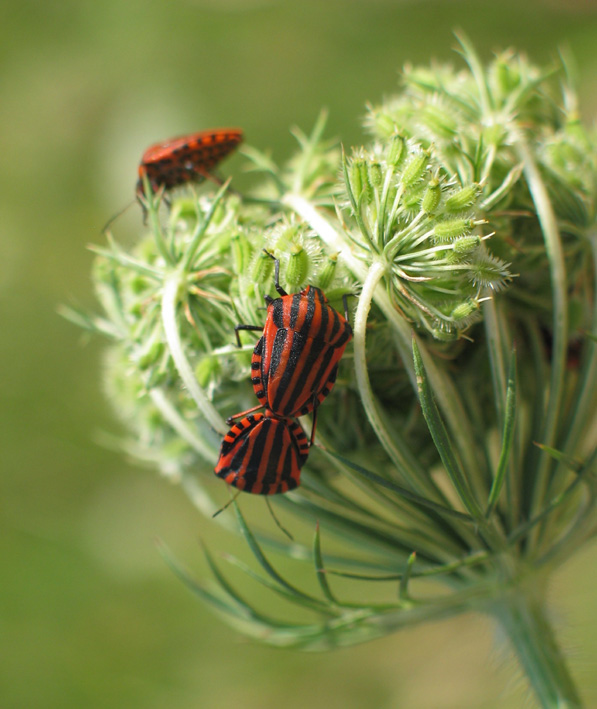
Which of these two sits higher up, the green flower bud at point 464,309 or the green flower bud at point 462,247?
the green flower bud at point 462,247

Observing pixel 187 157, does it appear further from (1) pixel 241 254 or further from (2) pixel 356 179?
(2) pixel 356 179

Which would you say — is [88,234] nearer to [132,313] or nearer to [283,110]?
[283,110]

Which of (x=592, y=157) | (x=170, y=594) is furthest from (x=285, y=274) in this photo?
(x=170, y=594)

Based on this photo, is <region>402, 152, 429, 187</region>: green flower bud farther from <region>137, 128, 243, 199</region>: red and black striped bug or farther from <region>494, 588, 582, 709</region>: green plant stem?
<region>494, 588, 582, 709</region>: green plant stem

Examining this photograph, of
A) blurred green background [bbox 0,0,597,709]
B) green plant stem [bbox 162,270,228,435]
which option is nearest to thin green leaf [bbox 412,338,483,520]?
green plant stem [bbox 162,270,228,435]

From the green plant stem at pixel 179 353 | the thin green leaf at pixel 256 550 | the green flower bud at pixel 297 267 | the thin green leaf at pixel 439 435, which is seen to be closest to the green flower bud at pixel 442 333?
the thin green leaf at pixel 439 435

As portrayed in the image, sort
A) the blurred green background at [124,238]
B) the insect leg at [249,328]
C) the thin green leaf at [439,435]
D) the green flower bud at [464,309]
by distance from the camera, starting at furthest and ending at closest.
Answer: the blurred green background at [124,238], the insect leg at [249,328], the green flower bud at [464,309], the thin green leaf at [439,435]

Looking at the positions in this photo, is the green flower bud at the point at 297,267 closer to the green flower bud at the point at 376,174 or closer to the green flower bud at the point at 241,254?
the green flower bud at the point at 241,254
